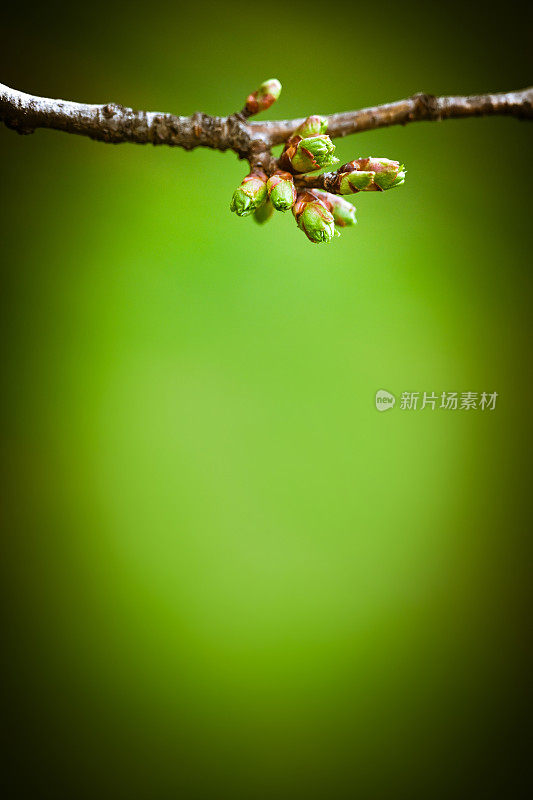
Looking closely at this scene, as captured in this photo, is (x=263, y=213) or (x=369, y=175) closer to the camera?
(x=369, y=175)

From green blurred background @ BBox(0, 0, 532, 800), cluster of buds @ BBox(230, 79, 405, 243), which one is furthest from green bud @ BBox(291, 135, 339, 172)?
green blurred background @ BBox(0, 0, 532, 800)

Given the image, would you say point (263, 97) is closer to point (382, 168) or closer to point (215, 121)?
point (215, 121)

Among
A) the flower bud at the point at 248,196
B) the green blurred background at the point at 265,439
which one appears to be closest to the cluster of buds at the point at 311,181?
the flower bud at the point at 248,196

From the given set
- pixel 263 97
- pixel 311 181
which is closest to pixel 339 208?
pixel 311 181

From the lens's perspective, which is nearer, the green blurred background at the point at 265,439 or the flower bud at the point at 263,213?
the flower bud at the point at 263,213

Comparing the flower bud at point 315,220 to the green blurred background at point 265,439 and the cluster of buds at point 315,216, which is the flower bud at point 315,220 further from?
the green blurred background at point 265,439

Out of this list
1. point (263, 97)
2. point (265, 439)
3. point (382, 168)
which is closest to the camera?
point (382, 168)

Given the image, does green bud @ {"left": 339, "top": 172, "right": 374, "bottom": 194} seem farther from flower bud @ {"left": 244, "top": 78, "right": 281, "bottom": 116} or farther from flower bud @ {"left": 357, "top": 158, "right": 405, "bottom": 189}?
flower bud @ {"left": 244, "top": 78, "right": 281, "bottom": 116}
